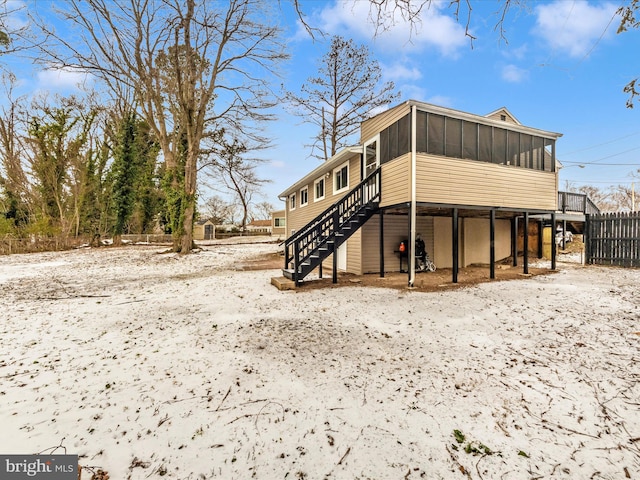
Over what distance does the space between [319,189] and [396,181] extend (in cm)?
604

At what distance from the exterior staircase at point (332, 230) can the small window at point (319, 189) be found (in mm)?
3567

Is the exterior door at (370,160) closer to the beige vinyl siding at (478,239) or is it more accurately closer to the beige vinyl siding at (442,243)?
the beige vinyl siding at (442,243)

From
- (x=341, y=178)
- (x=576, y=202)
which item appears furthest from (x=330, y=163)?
(x=576, y=202)

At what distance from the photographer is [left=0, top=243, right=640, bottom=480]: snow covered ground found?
1972 millimetres

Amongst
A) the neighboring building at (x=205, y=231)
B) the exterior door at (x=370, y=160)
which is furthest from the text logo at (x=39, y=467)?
the neighboring building at (x=205, y=231)

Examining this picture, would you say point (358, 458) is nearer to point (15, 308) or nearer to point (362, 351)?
point (362, 351)

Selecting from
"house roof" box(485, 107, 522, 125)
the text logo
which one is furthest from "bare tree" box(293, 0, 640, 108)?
"house roof" box(485, 107, 522, 125)

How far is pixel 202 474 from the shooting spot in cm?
184

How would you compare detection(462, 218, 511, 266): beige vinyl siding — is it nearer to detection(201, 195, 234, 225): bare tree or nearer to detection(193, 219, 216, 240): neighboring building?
detection(193, 219, 216, 240): neighboring building

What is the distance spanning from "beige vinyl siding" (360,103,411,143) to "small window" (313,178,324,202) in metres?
3.58

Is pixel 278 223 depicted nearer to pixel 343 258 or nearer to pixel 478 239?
pixel 343 258

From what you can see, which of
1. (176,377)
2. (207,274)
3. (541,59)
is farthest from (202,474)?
(207,274)

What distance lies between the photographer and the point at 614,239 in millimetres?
10922

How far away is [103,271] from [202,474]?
11326 millimetres
